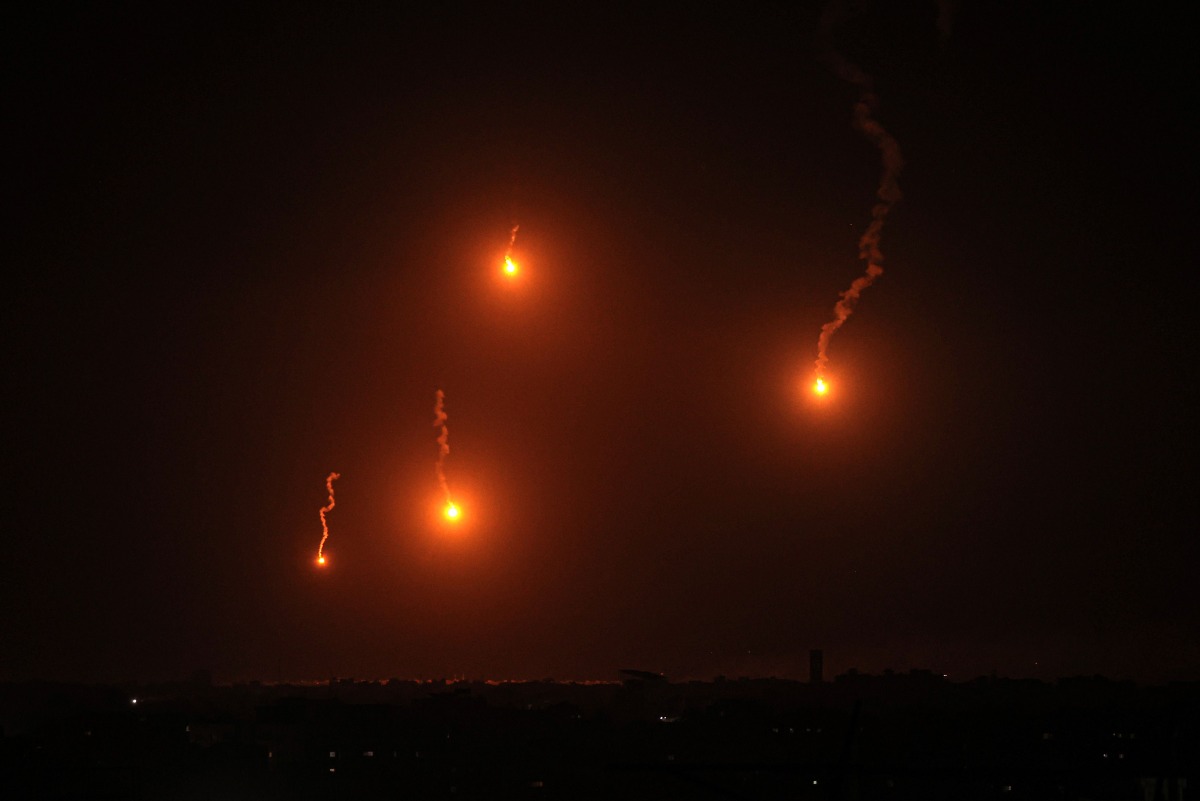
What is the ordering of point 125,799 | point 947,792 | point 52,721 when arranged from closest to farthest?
point 125,799 → point 947,792 → point 52,721

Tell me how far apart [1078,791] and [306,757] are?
43308mm

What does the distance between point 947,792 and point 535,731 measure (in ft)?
106

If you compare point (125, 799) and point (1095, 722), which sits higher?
point (1095, 722)

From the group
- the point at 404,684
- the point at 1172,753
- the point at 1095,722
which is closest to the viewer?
the point at 1172,753

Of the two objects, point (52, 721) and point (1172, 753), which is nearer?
point (1172, 753)

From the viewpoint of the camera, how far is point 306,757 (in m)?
61.5

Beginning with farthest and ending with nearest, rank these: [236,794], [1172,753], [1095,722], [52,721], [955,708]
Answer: [955,708], [52,721], [1095,722], [236,794], [1172,753]

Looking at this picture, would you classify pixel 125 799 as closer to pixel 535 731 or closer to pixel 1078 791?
pixel 1078 791

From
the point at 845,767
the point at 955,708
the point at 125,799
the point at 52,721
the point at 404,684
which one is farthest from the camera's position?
the point at 404,684

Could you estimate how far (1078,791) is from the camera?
26328 millimetres

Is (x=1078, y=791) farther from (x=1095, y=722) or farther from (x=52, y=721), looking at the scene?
(x=52, y=721)

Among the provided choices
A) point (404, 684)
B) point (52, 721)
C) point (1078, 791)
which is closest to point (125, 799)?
point (1078, 791)

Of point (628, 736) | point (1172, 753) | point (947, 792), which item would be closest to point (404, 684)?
point (628, 736)

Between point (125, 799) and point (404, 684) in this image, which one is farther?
point (404, 684)
